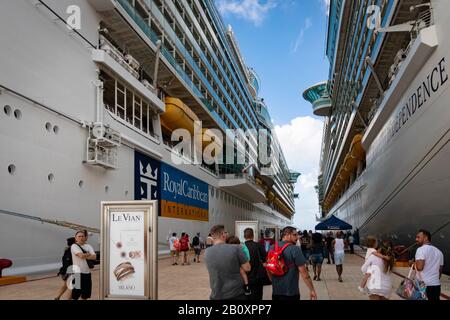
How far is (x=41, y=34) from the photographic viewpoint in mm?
13758

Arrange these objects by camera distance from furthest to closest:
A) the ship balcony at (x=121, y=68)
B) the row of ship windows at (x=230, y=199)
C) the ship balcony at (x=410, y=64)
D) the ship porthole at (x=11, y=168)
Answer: the row of ship windows at (x=230, y=199), the ship balcony at (x=121, y=68), the ship porthole at (x=11, y=168), the ship balcony at (x=410, y=64)

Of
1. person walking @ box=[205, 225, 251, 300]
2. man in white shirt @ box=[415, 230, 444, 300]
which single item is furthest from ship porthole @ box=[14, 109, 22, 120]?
man in white shirt @ box=[415, 230, 444, 300]

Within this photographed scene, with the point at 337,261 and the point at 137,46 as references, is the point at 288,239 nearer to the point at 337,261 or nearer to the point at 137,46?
the point at 337,261

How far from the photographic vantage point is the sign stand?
21.0 feet

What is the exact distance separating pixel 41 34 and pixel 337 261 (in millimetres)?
11015

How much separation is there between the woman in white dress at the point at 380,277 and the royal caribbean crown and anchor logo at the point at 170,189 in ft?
51.3

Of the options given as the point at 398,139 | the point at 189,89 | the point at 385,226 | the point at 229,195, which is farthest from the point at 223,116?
the point at 398,139

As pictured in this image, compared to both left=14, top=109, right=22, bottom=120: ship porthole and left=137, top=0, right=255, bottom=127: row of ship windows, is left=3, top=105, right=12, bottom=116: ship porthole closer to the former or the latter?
left=14, top=109, right=22, bottom=120: ship porthole

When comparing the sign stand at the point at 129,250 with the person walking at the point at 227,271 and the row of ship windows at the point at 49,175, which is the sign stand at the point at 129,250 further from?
the row of ship windows at the point at 49,175

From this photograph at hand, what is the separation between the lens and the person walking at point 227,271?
191 inches

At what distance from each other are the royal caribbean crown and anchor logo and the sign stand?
1391 centimetres

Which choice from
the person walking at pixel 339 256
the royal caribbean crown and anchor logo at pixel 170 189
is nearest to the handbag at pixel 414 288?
the person walking at pixel 339 256

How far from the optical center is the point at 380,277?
5.71 meters

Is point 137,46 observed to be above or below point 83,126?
above
